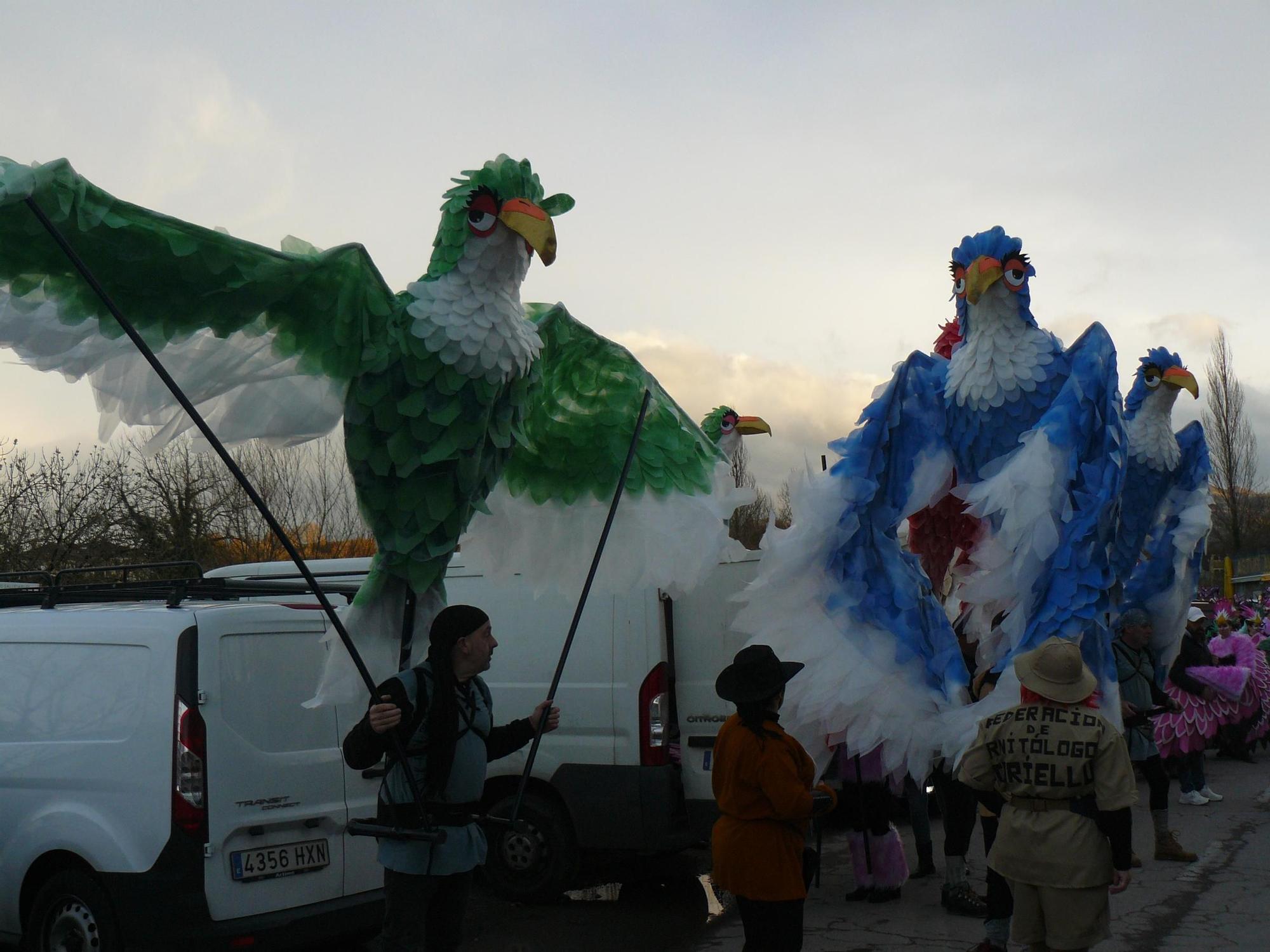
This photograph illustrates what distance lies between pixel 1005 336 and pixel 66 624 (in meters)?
4.25

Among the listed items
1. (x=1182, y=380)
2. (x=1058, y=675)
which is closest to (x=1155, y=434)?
(x=1182, y=380)

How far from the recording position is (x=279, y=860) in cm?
471

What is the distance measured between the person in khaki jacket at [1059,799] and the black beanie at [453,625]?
66.9 inches

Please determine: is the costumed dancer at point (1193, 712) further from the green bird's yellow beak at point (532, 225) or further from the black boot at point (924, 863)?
the green bird's yellow beak at point (532, 225)

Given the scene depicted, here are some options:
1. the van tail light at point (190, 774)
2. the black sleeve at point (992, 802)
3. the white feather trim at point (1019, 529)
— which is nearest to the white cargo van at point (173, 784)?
the van tail light at point (190, 774)

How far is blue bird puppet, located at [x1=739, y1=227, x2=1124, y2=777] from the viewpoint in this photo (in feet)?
15.8

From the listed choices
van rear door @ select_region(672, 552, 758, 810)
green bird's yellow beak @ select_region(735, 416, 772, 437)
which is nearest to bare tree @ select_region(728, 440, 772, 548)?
green bird's yellow beak @ select_region(735, 416, 772, 437)

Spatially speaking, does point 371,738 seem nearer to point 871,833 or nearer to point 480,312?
point 480,312

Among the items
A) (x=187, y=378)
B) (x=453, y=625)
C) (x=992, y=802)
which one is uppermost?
(x=187, y=378)

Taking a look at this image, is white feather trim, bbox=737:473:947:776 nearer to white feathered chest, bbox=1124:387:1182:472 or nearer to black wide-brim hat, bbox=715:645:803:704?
black wide-brim hat, bbox=715:645:803:704

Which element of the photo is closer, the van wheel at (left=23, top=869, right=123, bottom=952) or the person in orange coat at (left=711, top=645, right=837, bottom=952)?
the person in orange coat at (left=711, top=645, right=837, bottom=952)

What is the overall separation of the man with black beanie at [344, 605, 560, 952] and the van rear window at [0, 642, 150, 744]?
1551 mm

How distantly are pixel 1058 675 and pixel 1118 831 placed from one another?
50cm

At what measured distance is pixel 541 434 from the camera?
14.9 feet
